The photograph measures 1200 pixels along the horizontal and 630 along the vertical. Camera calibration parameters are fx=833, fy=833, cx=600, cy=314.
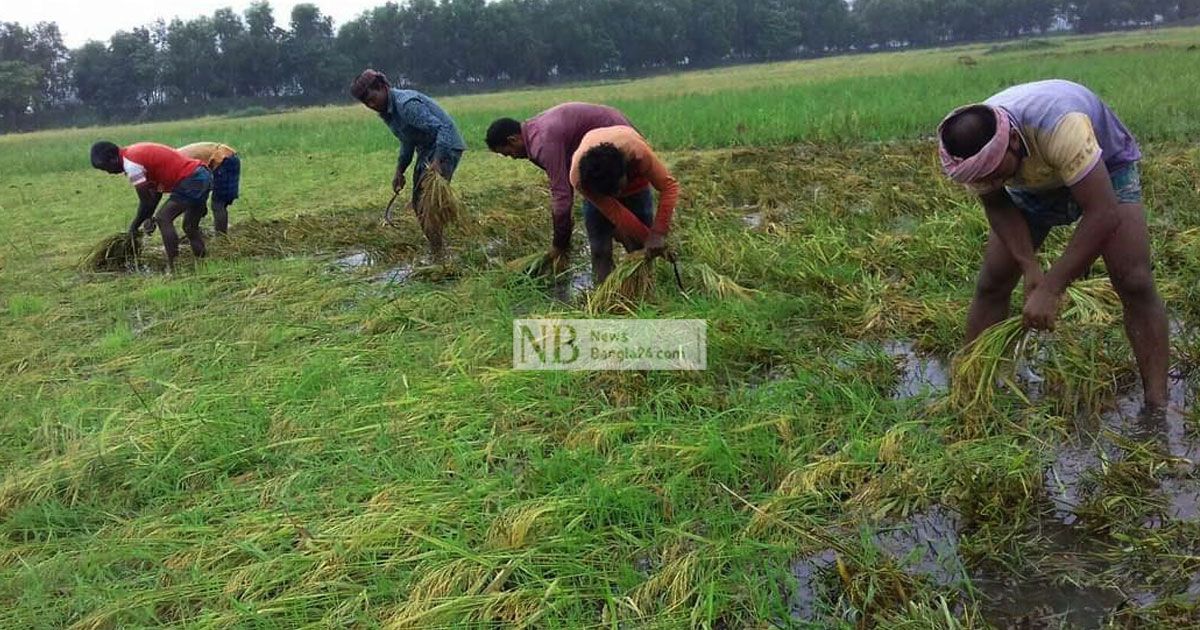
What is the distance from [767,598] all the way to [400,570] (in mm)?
977

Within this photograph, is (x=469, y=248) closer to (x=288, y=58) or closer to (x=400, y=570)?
(x=400, y=570)

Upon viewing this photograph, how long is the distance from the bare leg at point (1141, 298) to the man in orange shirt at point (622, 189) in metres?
1.92

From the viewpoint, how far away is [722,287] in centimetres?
418

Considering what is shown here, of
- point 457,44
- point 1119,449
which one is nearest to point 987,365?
point 1119,449

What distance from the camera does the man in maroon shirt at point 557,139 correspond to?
14.3 ft

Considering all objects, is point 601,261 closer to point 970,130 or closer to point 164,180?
point 970,130

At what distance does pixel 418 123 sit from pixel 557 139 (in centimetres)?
180

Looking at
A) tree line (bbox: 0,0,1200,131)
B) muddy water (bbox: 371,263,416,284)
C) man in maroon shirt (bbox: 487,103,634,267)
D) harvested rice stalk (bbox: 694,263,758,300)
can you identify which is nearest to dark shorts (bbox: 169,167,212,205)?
muddy water (bbox: 371,263,416,284)

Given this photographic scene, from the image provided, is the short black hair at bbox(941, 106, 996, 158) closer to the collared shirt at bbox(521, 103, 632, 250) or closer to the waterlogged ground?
the waterlogged ground

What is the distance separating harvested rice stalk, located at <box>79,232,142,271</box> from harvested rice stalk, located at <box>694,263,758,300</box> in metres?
4.69

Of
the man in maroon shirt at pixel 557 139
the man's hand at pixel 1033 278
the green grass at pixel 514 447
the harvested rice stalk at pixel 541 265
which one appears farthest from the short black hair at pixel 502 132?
the man's hand at pixel 1033 278

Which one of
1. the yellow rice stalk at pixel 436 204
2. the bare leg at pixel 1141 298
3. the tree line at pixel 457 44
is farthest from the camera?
the tree line at pixel 457 44

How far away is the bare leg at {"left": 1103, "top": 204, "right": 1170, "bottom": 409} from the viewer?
2666 millimetres

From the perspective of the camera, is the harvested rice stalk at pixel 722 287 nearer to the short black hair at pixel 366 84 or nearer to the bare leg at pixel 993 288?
the bare leg at pixel 993 288
